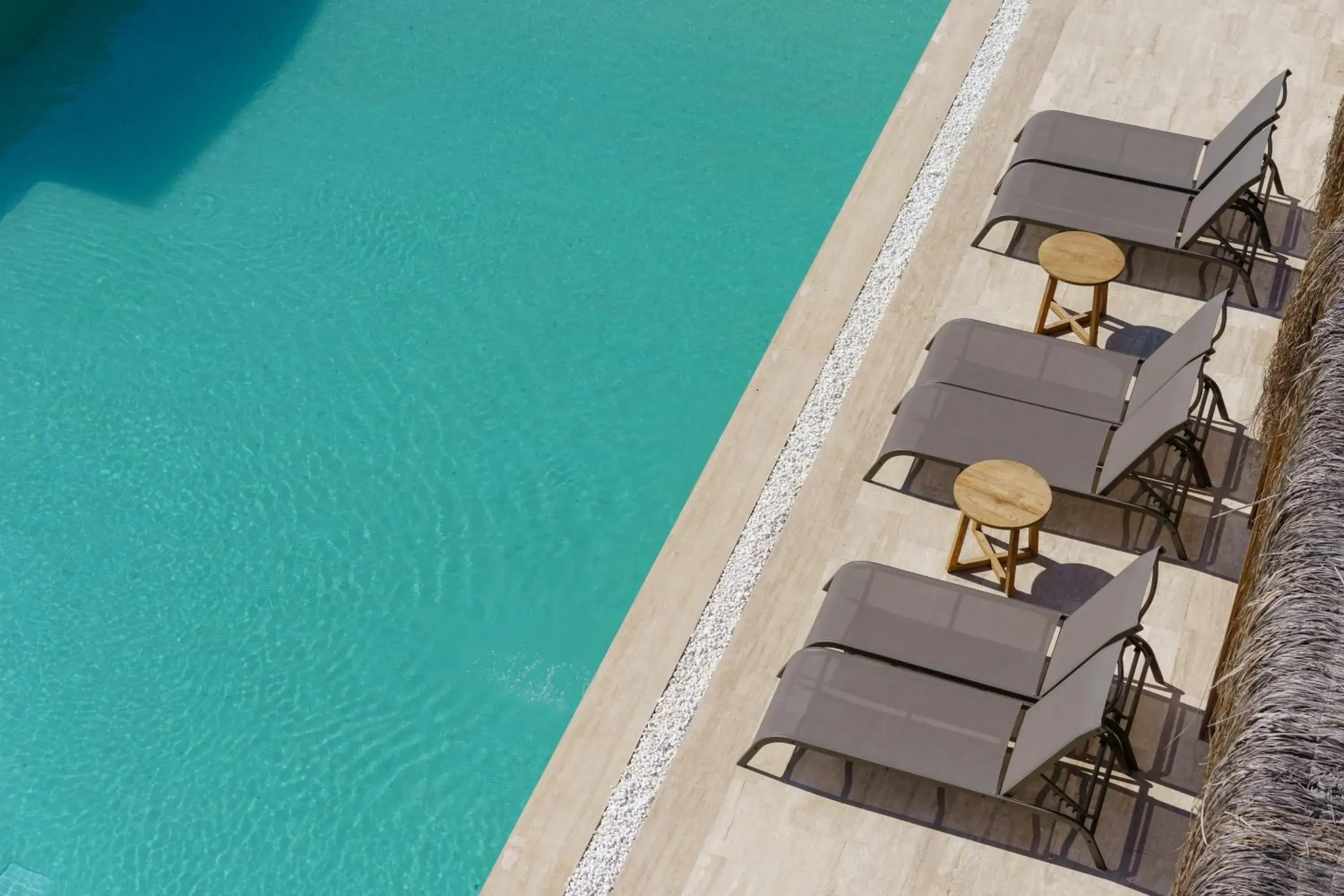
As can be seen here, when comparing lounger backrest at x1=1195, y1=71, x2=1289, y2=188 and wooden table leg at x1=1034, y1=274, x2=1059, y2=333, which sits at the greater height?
lounger backrest at x1=1195, y1=71, x2=1289, y2=188

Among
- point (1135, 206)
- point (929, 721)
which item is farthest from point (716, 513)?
point (1135, 206)

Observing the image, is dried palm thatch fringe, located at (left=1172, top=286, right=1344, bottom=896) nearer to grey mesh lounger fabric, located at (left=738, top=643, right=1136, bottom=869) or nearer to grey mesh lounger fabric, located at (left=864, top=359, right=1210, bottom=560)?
grey mesh lounger fabric, located at (left=738, top=643, right=1136, bottom=869)

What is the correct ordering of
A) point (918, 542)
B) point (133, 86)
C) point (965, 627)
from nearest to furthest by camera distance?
point (965, 627) → point (918, 542) → point (133, 86)

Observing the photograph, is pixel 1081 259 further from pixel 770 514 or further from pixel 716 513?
pixel 716 513

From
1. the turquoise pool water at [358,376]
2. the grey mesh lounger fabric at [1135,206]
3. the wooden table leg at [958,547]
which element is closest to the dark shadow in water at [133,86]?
the turquoise pool water at [358,376]

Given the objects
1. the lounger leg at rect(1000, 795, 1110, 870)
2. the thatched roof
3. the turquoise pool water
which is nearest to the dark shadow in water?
the turquoise pool water

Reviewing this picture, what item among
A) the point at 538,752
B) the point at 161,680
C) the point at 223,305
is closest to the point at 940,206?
the point at 538,752

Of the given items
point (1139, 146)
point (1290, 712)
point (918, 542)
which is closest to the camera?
point (1290, 712)
